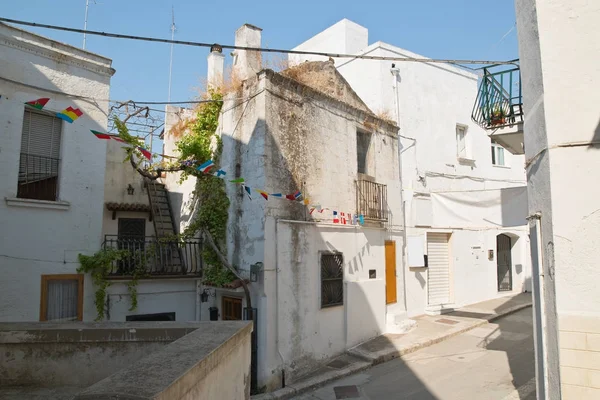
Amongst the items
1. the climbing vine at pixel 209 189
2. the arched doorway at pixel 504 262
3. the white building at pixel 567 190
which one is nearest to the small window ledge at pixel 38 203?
the climbing vine at pixel 209 189

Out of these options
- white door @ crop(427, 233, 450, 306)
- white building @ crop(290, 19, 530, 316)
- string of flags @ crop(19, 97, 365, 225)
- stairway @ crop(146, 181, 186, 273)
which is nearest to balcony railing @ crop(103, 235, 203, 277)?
stairway @ crop(146, 181, 186, 273)

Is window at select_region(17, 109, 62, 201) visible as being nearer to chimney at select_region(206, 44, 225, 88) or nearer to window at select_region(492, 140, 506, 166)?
chimney at select_region(206, 44, 225, 88)

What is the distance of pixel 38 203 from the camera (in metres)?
8.74

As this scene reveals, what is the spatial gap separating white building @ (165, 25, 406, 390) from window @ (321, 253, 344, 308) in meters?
0.03

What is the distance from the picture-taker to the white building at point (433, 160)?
1384 cm

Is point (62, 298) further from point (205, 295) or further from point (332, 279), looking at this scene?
point (332, 279)

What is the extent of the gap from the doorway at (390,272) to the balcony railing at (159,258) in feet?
18.2

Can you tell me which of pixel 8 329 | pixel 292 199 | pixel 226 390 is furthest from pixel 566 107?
pixel 8 329

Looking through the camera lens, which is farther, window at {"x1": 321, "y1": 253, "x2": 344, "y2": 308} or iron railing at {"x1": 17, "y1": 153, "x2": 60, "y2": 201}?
window at {"x1": 321, "y1": 253, "x2": 344, "y2": 308}

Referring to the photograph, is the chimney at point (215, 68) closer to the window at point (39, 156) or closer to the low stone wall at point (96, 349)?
the window at point (39, 156)

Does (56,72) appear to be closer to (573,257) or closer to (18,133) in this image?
(18,133)

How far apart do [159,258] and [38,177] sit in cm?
334

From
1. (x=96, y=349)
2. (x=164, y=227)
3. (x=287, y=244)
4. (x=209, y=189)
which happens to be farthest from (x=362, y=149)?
(x=96, y=349)

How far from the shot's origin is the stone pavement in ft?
28.8
